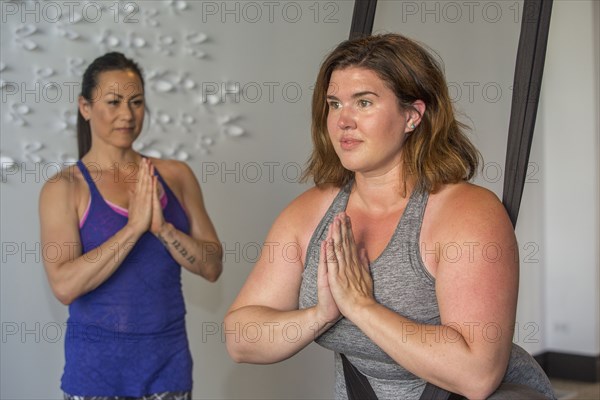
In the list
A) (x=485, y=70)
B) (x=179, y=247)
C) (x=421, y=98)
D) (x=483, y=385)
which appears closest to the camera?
(x=483, y=385)

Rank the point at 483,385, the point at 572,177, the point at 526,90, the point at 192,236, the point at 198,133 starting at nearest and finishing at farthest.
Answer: the point at 483,385, the point at 526,90, the point at 192,236, the point at 198,133, the point at 572,177

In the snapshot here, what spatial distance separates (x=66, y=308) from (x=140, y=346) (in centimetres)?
62

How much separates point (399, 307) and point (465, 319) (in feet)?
0.49

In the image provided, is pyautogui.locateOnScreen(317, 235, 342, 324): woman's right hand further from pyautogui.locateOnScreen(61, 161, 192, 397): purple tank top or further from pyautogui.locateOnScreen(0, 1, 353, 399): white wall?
pyautogui.locateOnScreen(0, 1, 353, 399): white wall

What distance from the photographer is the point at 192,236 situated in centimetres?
245

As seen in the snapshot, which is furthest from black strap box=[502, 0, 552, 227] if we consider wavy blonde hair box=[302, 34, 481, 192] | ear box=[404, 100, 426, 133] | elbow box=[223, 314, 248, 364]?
elbow box=[223, 314, 248, 364]

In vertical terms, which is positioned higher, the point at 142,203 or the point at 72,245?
the point at 142,203

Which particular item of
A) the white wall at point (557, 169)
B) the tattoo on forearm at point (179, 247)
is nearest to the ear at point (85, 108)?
the tattoo on forearm at point (179, 247)

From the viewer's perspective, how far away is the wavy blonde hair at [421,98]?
1.73m

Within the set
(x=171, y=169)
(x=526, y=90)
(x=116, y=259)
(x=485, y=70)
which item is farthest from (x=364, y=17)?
(x=485, y=70)

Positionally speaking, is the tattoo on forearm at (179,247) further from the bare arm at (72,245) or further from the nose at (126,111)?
the nose at (126,111)

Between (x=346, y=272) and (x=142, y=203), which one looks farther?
(x=142, y=203)

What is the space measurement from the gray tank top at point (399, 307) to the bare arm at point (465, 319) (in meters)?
0.04

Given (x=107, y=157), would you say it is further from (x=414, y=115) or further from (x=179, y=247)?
(x=414, y=115)
